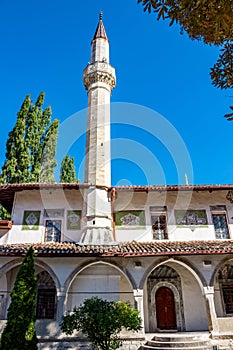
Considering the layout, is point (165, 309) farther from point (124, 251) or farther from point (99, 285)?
point (124, 251)

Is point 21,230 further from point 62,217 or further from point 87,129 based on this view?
point 87,129

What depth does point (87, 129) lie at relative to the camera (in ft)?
46.1

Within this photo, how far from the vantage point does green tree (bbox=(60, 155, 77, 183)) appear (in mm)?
20672

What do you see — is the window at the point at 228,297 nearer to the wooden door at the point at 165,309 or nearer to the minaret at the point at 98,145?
the wooden door at the point at 165,309

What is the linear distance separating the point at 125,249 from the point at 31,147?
9756 mm

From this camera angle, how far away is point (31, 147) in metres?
17.0

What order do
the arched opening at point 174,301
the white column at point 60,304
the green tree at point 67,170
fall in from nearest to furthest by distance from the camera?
the white column at point 60,304, the arched opening at point 174,301, the green tree at point 67,170

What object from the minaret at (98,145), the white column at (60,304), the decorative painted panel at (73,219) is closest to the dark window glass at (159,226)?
the minaret at (98,145)

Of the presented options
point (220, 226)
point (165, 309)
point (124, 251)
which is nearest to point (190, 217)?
point (220, 226)

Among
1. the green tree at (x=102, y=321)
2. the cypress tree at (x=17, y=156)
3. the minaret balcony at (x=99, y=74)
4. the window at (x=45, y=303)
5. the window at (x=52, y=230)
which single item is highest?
the minaret balcony at (x=99, y=74)

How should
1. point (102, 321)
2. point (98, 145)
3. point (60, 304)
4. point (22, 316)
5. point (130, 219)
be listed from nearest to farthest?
point (22, 316) < point (102, 321) < point (60, 304) < point (130, 219) < point (98, 145)

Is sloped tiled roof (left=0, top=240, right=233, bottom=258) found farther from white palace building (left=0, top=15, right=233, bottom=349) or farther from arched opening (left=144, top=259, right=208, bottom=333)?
arched opening (left=144, top=259, right=208, bottom=333)

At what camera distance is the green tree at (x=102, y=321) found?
7188 mm

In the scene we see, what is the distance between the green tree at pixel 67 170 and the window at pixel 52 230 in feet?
28.8
